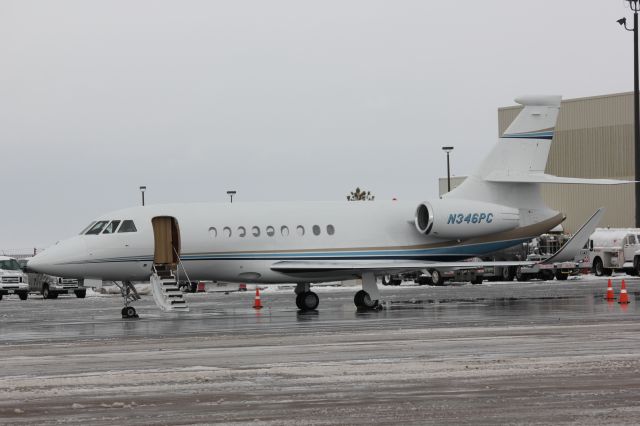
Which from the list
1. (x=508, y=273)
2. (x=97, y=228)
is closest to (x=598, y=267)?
(x=508, y=273)

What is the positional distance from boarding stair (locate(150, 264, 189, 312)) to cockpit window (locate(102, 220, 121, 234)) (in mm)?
1358

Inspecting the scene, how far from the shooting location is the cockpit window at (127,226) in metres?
28.3

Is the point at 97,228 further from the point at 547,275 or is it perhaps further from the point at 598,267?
→ the point at 598,267

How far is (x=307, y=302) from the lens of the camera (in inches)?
1179

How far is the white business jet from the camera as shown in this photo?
28.2 m

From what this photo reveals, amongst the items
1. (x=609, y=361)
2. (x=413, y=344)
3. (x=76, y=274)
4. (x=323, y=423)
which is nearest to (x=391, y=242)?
(x=76, y=274)

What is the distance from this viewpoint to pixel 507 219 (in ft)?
102

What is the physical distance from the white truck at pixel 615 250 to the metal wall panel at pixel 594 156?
18.4 metres

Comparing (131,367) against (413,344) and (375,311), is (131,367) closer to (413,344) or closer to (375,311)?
(413,344)

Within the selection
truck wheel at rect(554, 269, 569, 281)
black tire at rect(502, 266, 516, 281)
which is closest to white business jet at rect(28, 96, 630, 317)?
truck wheel at rect(554, 269, 569, 281)

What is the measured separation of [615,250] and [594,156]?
21.8 meters

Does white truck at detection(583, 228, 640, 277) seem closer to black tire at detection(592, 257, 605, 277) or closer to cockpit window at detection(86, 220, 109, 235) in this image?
black tire at detection(592, 257, 605, 277)

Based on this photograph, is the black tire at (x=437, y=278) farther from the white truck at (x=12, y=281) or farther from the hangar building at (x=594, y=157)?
the hangar building at (x=594, y=157)

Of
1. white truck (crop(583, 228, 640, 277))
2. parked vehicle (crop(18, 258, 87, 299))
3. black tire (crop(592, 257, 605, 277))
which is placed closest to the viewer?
parked vehicle (crop(18, 258, 87, 299))
